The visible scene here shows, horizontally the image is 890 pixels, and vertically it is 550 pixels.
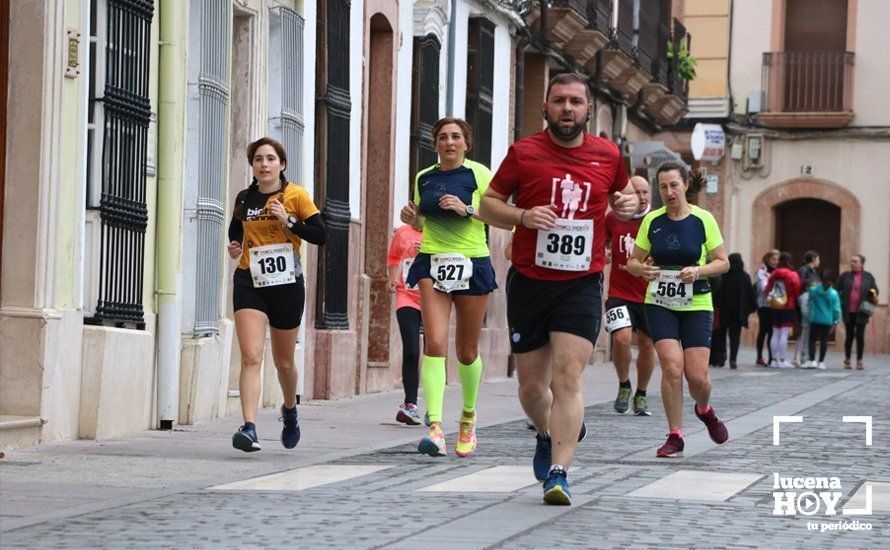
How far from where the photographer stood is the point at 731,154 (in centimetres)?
4412

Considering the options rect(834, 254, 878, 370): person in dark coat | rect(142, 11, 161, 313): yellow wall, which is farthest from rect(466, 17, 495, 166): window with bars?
rect(142, 11, 161, 313): yellow wall

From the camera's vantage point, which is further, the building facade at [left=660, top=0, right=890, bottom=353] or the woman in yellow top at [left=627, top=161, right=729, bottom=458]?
the building facade at [left=660, top=0, right=890, bottom=353]

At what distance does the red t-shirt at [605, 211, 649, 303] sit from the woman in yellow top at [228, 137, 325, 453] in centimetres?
451

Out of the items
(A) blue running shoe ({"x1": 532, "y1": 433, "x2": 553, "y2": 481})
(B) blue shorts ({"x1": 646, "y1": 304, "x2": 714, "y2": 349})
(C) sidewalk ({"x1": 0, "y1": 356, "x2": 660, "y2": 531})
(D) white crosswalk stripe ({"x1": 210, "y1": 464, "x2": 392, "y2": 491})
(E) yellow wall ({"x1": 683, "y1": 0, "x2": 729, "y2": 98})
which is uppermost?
(E) yellow wall ({"x1": 683, "y1": 0, "x2": 729, "y2": 98})

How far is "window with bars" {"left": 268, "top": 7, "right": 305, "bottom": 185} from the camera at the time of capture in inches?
660

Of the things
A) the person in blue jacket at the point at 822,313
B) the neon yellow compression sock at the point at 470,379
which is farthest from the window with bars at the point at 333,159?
the person in blue jacket at the point at 822,313

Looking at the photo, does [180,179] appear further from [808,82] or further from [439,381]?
[808,82]

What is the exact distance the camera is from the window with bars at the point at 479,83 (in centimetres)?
2388

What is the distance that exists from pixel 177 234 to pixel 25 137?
216 cm

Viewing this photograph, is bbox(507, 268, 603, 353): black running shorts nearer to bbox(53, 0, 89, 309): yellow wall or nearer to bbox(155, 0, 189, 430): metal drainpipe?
bbox(53, 0, 89, 309): yellow wall

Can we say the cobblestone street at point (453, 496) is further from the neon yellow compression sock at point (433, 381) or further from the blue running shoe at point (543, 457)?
the neon yellow compression sock at point (433, 381)

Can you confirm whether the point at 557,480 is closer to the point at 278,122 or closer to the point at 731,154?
the point at 278,122

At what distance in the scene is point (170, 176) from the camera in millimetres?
13812

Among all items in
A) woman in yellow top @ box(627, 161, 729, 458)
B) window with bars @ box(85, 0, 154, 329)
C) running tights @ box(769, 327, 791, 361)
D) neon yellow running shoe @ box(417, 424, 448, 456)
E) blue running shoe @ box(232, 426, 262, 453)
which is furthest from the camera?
running tights @ box(769, 327, 791, 361)
